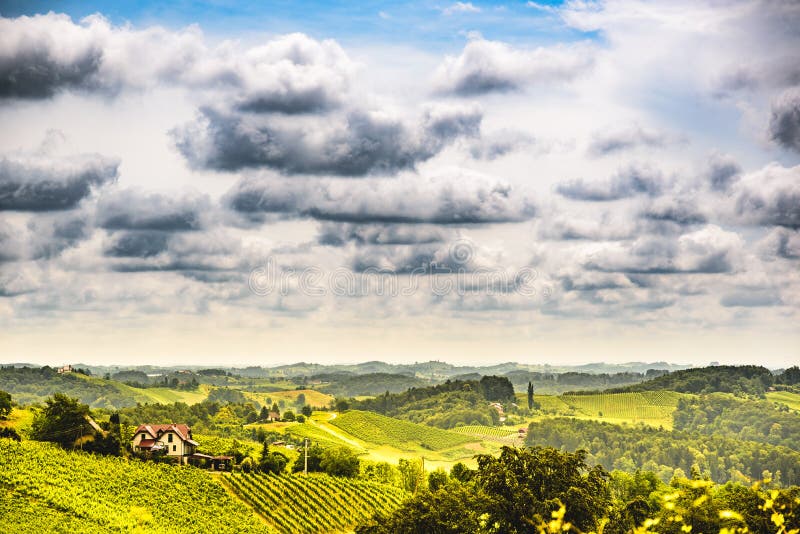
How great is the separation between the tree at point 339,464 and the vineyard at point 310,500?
5.89 m

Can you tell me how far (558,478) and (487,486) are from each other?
4.15m

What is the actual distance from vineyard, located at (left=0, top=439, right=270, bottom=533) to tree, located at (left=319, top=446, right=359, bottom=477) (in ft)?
82.9

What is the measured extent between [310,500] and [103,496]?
26942 mm

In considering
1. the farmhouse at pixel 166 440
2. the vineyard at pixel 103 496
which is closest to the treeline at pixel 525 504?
the vineyard at pixel 103 496

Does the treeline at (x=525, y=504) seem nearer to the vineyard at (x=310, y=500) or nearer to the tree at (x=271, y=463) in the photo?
the vineyard at (x=310, y=500)

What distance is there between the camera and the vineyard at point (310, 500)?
82188 mm

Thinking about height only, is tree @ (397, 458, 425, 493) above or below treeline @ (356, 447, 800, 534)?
below

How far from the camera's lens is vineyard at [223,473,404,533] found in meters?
82.2

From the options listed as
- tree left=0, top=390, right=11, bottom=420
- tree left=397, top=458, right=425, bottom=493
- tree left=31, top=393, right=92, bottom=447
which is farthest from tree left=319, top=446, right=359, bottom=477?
tree left=0, top=390, right=11, bottom=420

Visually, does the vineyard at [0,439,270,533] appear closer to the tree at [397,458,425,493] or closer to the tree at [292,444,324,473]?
the tree at [292,444,324,473]

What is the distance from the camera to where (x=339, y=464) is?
357 feet

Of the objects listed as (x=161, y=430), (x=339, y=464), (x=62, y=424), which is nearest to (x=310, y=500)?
(x=161, y=430)

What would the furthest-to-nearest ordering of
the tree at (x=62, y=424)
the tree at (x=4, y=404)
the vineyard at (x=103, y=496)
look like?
the tree at (x=4, y=404) < the tree at (x=62, y=424) < the vineyard at (x=103, y=496)

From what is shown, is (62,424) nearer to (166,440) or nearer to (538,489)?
(166,440)
